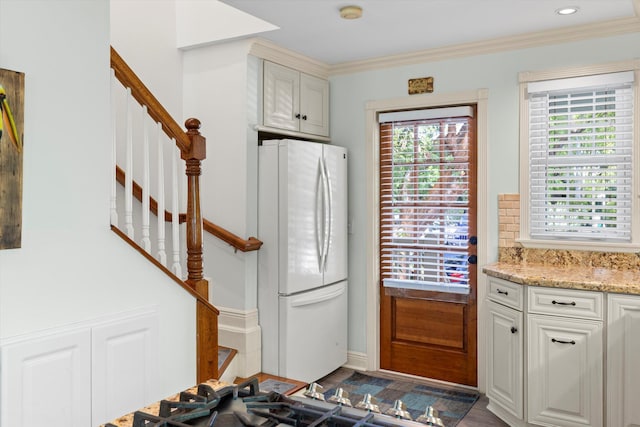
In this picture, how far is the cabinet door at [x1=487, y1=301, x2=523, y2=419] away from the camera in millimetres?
3082

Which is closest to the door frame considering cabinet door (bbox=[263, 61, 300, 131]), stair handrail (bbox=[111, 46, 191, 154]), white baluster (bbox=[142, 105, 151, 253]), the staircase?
cabinet door (bbox=[263, 61, 300, 131])

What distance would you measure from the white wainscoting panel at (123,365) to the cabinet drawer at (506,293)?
1991mm

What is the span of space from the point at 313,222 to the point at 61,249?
2131mm

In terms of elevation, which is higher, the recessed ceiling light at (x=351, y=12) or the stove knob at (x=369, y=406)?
the recessed ceiling light at (x=351, y=12)

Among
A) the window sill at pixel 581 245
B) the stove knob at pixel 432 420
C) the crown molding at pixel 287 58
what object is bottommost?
the stove knob at pixel 432 420

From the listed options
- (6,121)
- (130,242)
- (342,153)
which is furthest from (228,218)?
(6,121)

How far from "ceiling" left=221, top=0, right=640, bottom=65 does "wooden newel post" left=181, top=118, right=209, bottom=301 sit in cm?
86

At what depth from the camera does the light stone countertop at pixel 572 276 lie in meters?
2.81

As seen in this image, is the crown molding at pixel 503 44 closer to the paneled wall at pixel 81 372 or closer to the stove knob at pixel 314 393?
the paneled wall at pixel 81 372

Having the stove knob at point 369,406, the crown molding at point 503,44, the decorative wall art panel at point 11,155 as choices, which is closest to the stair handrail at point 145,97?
the decorative wall art panel at point 11,155

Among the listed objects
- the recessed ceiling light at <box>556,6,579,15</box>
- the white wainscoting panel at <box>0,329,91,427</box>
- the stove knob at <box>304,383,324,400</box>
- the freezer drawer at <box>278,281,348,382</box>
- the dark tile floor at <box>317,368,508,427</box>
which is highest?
the recessed ceiling light at <box>556,6,579,15</box>

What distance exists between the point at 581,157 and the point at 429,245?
119 centimetres

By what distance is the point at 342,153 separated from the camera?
418cm

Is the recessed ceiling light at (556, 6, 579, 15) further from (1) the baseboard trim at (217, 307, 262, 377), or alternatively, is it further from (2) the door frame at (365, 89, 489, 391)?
(1) the baseboard trim at (217, 307, 262, 377)
